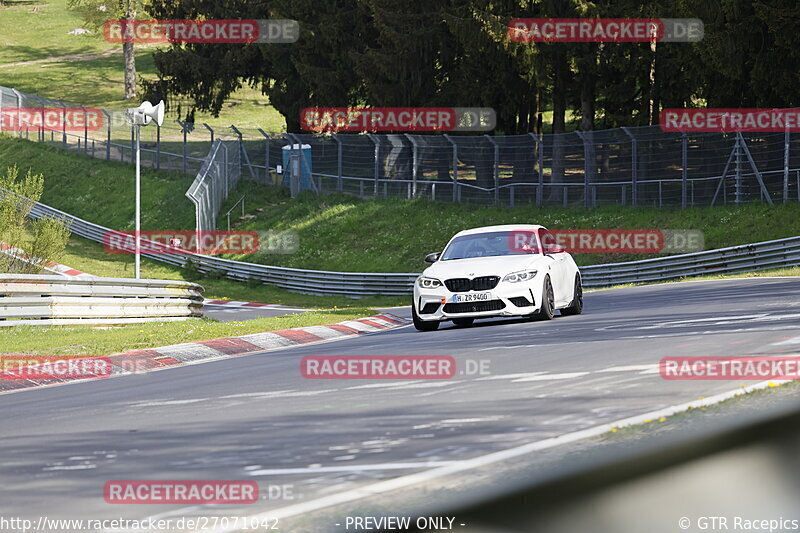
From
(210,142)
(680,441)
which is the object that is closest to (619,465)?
(680,441)

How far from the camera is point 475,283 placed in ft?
53.7

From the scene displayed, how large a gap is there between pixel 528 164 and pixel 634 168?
4.32m

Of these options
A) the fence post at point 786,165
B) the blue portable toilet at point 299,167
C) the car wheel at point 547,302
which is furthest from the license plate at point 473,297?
the blue portable toilet at point 299,167

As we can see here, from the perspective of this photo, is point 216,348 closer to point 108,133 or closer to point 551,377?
point 551,377

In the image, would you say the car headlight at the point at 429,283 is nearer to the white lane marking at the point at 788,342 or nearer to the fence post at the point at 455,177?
the white lane marking at the point at 788,342

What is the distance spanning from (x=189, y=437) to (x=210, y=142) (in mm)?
42903

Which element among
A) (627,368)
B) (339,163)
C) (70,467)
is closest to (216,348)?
(627,368)

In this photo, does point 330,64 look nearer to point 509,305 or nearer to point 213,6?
point 213,6

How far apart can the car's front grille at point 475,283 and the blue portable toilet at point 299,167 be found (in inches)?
1213

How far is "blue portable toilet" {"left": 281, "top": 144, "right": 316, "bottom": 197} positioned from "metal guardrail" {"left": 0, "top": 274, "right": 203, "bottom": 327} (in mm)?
22371

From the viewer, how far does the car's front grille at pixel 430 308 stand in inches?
652

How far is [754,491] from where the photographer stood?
195 inches

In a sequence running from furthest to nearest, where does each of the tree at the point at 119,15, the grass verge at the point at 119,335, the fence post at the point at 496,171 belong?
the tree at the point at 119,15
the fence post at the point at 496,171
the grass verge at the point at 119,335

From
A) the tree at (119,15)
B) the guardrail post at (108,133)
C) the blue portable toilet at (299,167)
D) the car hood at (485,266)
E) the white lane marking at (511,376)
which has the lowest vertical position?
the white lane marking at (511,376)
